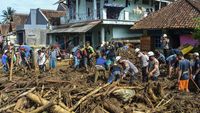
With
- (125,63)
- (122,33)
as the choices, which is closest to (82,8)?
(122,33)

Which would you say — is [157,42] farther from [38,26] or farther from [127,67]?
[38,26]

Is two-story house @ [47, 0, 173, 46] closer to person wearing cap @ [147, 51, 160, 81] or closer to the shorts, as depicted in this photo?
person wearing cap @ [147, 51, 160, 81]

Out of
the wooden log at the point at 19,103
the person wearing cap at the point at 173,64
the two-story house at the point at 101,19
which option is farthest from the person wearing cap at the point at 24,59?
the two-story house at the point at 101,19

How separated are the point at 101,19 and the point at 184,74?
17416mm

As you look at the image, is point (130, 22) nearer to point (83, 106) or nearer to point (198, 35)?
point (198, 35)

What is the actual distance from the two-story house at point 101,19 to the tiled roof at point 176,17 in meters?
5.03

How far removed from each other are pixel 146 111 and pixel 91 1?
23929mm

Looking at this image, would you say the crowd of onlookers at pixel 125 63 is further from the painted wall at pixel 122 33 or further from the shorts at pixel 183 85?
the painted wall at pixel 122 33

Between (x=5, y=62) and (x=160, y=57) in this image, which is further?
(x=5, y=62)

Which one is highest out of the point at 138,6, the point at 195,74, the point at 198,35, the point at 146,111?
the point at 138,6

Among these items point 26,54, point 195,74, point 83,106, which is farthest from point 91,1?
point 83,106

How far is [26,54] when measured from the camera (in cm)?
1966

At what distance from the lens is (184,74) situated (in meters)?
13.2

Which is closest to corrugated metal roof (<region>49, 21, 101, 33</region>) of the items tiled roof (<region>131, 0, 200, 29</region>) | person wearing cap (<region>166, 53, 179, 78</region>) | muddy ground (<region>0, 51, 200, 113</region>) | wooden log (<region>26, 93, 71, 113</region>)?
tiled roof (<region>131, 0, 200, 29</region>)
